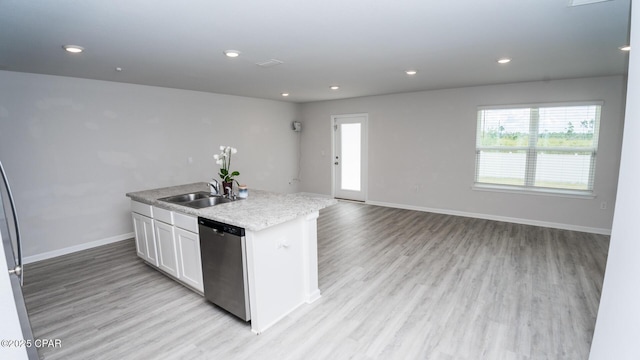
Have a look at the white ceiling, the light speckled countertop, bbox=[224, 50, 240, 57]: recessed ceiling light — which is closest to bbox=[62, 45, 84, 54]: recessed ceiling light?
the white ceiling

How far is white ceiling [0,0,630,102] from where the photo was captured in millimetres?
1972

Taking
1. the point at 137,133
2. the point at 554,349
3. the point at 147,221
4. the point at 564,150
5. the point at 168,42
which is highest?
the point at 168,42

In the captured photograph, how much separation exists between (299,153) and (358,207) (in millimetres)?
2247

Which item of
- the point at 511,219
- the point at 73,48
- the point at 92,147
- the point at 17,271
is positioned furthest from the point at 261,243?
the point at 511,219

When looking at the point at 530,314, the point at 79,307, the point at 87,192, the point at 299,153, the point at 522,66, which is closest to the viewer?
the point at 530,314

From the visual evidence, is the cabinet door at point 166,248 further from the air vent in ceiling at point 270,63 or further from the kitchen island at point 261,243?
the air vent in ceiling at point 270,63

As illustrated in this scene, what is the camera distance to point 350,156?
704 cm

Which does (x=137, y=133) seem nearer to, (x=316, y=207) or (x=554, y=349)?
(x=316, y=207)

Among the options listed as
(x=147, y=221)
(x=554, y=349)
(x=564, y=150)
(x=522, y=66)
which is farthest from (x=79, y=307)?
(x=564, y=150)

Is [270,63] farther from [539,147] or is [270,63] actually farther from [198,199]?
[539,147]

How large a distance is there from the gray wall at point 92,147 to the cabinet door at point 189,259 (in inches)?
90.1

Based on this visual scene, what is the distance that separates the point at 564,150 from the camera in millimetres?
Answer: 4805

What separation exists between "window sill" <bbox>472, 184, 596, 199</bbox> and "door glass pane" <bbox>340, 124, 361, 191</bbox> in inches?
98.7

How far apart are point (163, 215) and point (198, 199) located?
39 centimetres
